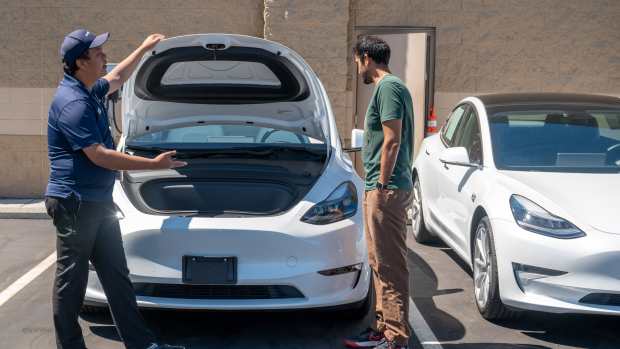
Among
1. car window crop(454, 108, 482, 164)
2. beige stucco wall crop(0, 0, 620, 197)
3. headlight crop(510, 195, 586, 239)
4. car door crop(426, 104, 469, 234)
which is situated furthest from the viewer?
beige stucco wall crop(0, 0, 620, 197)

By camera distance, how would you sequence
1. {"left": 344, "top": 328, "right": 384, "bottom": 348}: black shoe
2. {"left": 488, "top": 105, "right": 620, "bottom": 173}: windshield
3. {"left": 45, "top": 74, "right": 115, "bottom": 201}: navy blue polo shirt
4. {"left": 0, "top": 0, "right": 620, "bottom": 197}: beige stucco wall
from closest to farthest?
1. {"left": 45, "top": 74, "right": 115, "bottom": 201}: navy blue polo shirt
2. {"left": 344, "top": 328, "right": 384, "bottom": 348}: black shoe
3. {"left": 488, "top": 105, "right": 620, "bottom": 173}: windshield
4. {"left": 0, "top": 0, "right": 620, "bottom": 197}: beige stucco wall

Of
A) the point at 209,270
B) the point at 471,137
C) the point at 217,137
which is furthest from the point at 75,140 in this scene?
the point at 471,137

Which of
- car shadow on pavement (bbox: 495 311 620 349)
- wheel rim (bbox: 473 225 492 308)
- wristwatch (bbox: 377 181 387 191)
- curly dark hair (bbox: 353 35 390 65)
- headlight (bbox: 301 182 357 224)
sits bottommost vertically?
car shadow on pavement (bbox: 495 311 620 349)

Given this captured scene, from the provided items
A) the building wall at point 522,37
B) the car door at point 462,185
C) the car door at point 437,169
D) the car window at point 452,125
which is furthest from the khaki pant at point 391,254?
the building wall at point 522,37

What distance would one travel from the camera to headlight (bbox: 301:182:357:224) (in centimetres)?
464

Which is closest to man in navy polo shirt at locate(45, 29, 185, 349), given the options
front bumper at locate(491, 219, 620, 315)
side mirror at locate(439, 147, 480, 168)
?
front bumper at locate(491, 219, 620, 315)

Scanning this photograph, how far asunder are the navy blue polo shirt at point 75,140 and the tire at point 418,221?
394 centimetres

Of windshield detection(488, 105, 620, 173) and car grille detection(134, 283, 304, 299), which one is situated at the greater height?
windshield detection(488, 105, 620, 173)

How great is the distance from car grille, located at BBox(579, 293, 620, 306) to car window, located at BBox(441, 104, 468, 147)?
2.42 meters

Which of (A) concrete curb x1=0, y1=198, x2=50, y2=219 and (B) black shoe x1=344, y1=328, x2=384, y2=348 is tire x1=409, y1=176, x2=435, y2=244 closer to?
(B) black shoe x1=344, y1=328, x2=384, y2=348

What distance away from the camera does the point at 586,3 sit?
9.97 meters

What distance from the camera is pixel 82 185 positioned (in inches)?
158

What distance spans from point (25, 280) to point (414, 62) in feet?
18.2

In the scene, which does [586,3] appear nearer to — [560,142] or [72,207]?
[560,142]
